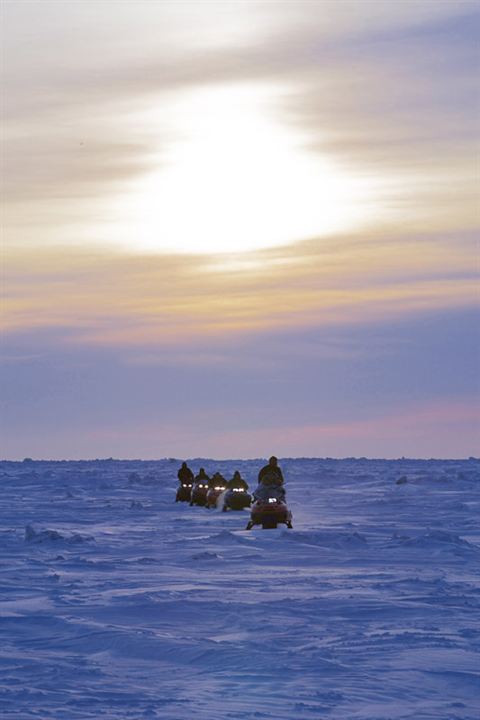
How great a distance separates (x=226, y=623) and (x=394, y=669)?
3.53 meters

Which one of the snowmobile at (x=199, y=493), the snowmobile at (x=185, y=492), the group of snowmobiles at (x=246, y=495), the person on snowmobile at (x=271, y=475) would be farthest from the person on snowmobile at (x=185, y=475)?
the person on snowmobile at (x=271, y=475)

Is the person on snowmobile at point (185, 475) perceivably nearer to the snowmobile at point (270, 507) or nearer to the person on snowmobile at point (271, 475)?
the person on snowmobile at point (271, 475)

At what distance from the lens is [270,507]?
31609mm

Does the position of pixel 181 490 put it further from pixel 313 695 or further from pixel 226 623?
pixel 313 695

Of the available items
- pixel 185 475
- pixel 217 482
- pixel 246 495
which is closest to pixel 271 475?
pixel 246 495

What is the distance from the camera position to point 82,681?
38.5ft

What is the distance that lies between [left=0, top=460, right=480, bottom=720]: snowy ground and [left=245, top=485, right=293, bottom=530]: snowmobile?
99 centimetres

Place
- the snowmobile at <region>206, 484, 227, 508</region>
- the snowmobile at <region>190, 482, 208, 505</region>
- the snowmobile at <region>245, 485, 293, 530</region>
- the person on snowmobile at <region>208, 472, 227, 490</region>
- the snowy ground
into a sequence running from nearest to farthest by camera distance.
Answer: the snowy ground < the snowmobile at <region>245, 485, 293, 530</region> < the snowmobile at <region>206, 484, 227, 508</region> < the person on snowmobile at <region>208, 472, 227, 490</region> < the snowmobile at <region>190, 482, 208, 505</region>

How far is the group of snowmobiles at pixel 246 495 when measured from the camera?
104 feet

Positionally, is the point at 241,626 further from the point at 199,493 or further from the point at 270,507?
the point at 199,493

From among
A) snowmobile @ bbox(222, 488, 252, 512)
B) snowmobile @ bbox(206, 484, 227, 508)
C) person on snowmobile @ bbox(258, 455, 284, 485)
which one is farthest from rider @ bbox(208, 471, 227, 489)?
person on snowmobile @ bbox(258, 455, 284, 485)

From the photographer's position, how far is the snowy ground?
1083 centimetres

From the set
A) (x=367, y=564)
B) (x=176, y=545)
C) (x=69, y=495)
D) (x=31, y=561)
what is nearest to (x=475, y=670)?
(x=367, y=564)

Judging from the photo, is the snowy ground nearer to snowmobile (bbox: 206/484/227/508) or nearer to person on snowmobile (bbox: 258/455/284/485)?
person on snowmobile (bbox: 258/455/284/485)
